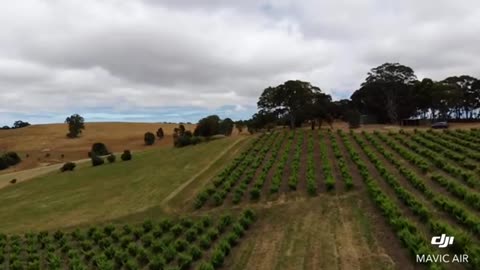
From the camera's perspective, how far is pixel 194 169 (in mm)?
38531

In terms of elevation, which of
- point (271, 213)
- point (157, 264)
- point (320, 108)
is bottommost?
point (157, 264)

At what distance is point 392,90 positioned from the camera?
7688cm

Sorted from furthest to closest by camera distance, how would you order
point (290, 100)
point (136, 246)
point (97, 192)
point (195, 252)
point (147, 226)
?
1. point (290, 100)
2. point (97, 192)
3. point (147, 226)
4. point (136, 246)
5. point (195, 252)

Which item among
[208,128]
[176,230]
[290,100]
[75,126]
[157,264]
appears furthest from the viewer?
[75,126]

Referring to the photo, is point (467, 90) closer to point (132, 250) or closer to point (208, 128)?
point (208, 128)

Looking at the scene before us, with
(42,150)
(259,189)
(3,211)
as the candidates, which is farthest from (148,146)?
(259,189)

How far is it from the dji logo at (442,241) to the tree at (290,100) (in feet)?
162

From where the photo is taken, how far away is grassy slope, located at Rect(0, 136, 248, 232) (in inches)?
1088

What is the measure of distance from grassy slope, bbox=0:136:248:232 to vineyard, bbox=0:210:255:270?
398 cm

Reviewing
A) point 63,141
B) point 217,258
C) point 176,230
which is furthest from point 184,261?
point 63,141

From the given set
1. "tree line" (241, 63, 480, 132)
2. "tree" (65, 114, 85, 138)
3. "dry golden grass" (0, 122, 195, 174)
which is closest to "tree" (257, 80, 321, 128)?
"tree line" (241, 63, 480, 132)

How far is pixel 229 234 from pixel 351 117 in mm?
54079

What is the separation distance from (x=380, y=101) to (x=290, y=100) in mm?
24540

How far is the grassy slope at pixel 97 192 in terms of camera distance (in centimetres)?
2764
